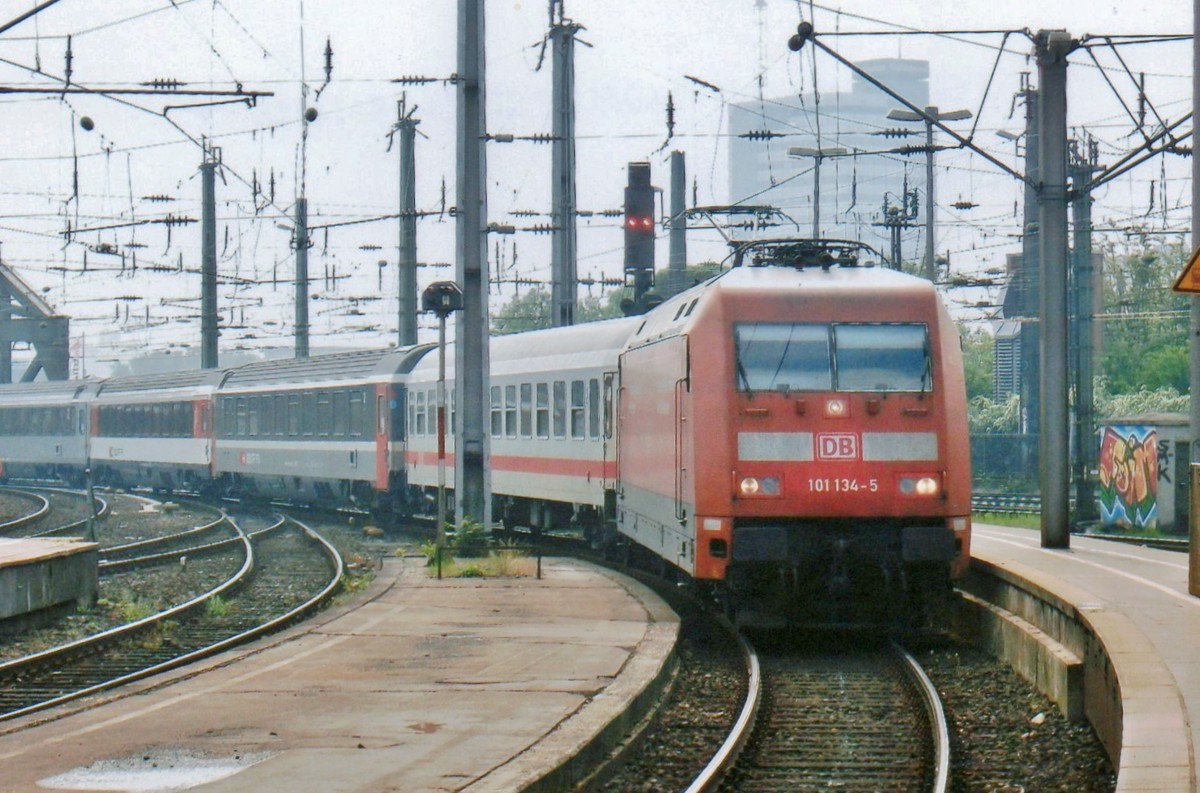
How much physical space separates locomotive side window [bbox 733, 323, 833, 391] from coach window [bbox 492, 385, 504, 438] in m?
12.9

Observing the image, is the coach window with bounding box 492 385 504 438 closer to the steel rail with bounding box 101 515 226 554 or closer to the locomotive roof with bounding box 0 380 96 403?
the steel rail with bounding box 101 515 226 554

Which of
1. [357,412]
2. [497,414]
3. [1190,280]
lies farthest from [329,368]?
[1190,280]

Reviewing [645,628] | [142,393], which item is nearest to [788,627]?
[645,628]

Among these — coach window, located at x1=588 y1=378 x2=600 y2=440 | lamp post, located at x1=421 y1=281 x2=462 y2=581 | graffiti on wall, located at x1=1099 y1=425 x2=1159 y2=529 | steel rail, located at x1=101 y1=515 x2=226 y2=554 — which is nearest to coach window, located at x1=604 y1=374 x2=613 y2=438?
coach window, located at x1=588 y1=378 x2=600 y2=440

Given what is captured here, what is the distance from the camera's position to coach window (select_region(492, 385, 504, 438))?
26578mm

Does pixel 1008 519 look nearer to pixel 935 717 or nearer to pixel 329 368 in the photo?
pixel 329 368

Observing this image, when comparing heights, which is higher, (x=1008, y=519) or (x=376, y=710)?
(x=376, y=710)

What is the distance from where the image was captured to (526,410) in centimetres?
2519

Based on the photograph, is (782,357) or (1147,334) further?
(1147,334)

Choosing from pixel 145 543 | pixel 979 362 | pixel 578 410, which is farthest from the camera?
pixel 979 362

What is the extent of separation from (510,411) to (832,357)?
12.6 metres

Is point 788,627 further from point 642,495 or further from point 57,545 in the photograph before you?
point 57,545

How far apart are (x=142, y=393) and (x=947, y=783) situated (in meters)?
40.5

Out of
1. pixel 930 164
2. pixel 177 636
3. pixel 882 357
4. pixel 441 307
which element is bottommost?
pixel 177 636
